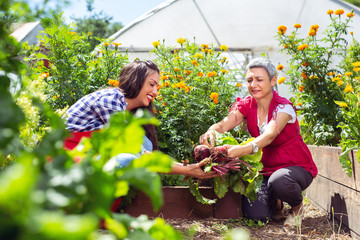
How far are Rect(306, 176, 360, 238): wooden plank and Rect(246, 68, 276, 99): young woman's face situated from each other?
81 cm

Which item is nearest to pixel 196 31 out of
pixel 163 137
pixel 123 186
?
pixel 163 137

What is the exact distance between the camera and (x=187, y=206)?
252 centimetres

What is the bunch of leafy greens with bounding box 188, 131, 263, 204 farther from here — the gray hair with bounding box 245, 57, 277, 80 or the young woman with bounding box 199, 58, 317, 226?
the gray hair with bounding box 245, 57, 277, 80

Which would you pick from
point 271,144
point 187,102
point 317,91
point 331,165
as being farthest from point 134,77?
point 317,91

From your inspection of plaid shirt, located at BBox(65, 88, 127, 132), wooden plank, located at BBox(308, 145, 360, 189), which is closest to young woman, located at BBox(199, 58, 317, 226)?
wooden plank, located at BBox(308, 145, 360, 189)

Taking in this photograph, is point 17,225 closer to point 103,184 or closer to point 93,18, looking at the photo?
point 103,184

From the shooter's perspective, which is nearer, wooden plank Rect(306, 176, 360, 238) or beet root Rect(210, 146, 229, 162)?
wooden plank Rect(306, 176, 360, 238)

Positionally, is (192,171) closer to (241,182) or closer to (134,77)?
(241,182)

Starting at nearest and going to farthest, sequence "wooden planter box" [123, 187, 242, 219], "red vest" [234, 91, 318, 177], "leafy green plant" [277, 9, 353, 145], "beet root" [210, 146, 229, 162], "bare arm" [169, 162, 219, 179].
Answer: "bare arm" [169, 162, 219, 179] < "beet root" [210, 146, 229, 162] < "wooden planter box" [123, 187, 242, 219] < "red vest" [234, 91, 318, 177] < "leafy green plant" [277, 9, 353, 145]

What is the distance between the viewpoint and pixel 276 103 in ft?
8.69

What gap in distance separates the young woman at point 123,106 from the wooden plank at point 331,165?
0.86 meters

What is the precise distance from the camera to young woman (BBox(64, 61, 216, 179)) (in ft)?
6.84

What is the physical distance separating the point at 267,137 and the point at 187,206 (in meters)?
0.74

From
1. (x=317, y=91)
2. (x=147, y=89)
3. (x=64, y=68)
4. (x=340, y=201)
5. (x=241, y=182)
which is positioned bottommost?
(x=340, y=201)
